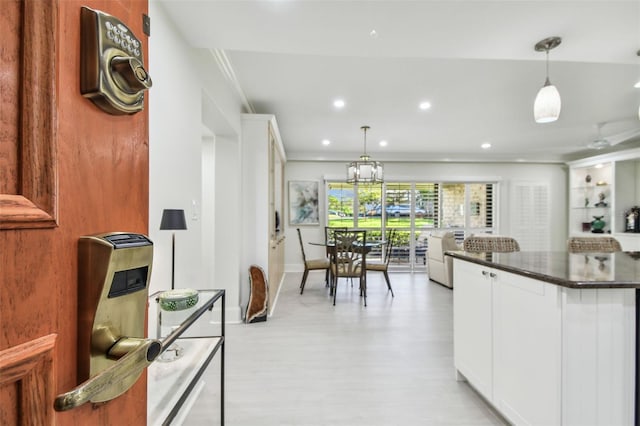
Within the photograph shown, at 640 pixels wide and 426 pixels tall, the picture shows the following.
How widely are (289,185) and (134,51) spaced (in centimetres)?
602

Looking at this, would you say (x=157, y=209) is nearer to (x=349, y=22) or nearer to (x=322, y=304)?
(x=349, y=22)

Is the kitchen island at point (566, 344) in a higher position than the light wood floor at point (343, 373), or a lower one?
higher

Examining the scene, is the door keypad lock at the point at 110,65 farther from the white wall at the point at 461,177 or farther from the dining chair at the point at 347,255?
the white wall at the point at 461,177

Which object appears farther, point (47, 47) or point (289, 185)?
point (289, 185)

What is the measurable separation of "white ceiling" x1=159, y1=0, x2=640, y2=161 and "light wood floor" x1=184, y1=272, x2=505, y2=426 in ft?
7.36

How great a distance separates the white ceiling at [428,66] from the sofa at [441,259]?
5.90ft

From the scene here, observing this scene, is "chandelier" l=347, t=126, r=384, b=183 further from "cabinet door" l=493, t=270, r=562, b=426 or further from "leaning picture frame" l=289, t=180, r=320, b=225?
"cabinet door" l=493, t=270, r=562, b=426

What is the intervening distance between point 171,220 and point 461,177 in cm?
672

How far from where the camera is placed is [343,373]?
7.44 ft

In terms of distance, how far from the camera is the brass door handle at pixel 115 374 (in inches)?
16.9

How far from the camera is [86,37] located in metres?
0.51

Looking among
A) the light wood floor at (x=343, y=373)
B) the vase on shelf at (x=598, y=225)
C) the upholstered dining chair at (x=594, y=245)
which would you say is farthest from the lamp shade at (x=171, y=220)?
the vase on shelf at (x=598, y=225)

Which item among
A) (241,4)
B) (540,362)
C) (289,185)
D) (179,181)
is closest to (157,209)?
(179,181)

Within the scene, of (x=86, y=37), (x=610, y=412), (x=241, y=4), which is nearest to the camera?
(x=86, y=37)
